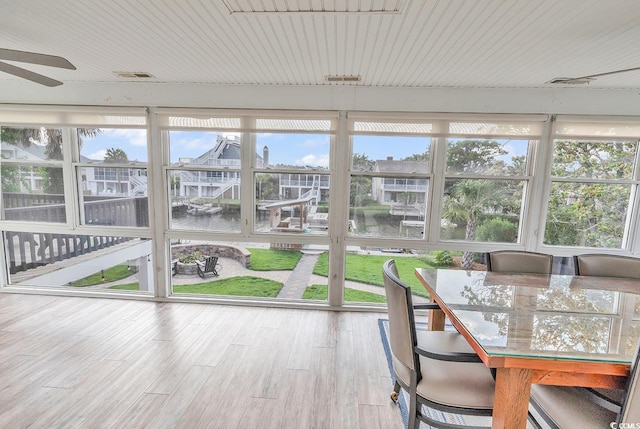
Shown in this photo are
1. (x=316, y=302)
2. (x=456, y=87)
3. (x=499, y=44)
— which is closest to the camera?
(x=499, y=44)

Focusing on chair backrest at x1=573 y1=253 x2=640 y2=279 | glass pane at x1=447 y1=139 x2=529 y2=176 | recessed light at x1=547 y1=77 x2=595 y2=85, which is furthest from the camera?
glass pane at x1=447 y1=139 x2=529 y2=176

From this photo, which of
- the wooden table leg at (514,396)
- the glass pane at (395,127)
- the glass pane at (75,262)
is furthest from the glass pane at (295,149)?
the wooden table leg at (514,396)

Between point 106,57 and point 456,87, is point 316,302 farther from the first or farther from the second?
point 106,57

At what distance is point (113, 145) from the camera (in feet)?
11.3

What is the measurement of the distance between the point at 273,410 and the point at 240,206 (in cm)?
216

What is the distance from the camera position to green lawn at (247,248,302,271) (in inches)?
140

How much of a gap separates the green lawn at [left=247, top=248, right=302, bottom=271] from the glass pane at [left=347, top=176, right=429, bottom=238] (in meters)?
0.79

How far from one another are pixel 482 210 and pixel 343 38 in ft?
7.93

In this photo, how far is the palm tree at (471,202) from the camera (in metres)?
3.28

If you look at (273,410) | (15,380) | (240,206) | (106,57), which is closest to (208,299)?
(240,206)

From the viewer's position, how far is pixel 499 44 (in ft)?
6.81

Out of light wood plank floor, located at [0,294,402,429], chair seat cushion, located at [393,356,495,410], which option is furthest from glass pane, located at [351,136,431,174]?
chair seat cushion, located at [393,356,495,410]

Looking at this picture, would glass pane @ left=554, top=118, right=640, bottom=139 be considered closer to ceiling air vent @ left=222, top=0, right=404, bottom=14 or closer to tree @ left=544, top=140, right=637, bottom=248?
tree @ left=544, top=140, right=637, bottom=248

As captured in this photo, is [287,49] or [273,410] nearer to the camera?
[273,410]
